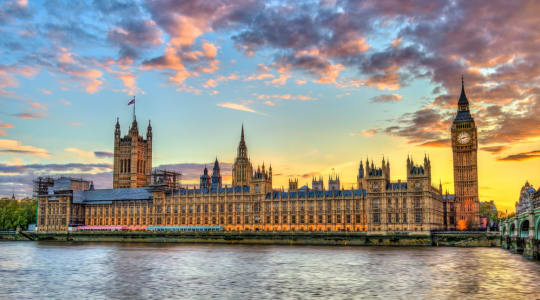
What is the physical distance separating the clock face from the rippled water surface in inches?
3286

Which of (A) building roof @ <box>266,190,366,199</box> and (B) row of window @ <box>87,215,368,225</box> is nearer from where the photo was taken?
(B) row of window @ <box>87,215,368,225</box>

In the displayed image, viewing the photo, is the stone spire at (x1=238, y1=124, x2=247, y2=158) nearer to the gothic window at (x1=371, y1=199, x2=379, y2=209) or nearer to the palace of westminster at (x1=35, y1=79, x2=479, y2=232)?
the palace of westminster at (x1=35, y1=79, x2=479, y2=232)

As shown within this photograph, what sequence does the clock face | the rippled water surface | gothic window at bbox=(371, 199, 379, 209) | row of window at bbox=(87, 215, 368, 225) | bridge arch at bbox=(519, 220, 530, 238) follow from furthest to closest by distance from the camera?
the clock face < row of window at bbox=(87, 215, 368, 225) < gothic window at bbox=(371, 199, 379, 209) < bridge arch at bbox=(519, 220, 530, 238) < the rippled water surface

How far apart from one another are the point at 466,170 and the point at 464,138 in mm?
9458

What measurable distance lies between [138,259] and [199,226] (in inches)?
3063

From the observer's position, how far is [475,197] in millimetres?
150625

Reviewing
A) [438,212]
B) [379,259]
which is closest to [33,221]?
[438,212]

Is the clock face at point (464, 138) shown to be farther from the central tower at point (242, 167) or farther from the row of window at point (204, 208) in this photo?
the central tower at point (242, 167)

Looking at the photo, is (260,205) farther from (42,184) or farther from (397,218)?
(42,184)

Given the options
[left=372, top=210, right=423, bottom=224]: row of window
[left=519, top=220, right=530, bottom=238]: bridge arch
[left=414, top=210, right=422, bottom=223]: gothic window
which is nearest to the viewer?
[left=519, top=220, right=530, bottom=238]: bridge arch

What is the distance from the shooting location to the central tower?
189863 mm

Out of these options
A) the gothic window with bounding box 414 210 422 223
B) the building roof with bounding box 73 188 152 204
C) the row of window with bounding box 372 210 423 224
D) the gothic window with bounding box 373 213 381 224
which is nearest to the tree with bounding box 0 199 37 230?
the building roof with bounding box 73 188 152 204

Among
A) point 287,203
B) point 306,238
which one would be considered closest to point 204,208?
point 287,203

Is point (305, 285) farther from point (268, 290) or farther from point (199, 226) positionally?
point (199, 226)
